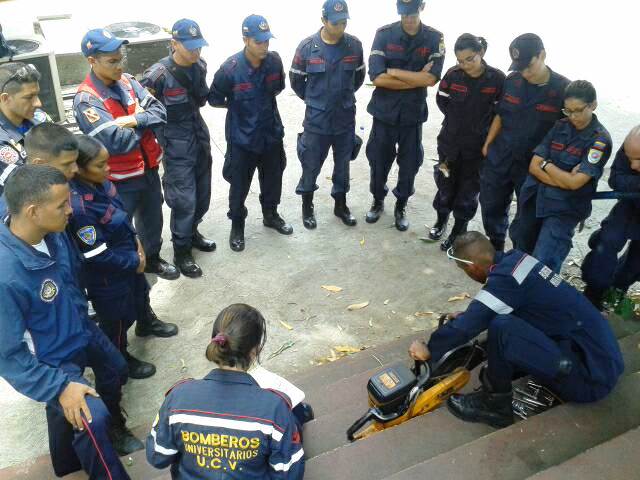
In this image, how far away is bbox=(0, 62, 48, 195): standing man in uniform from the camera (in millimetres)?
3723

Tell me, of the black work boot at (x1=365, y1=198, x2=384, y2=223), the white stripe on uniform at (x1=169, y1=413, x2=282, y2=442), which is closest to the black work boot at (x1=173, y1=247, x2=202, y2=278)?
the black work boot at (x1=365, y1=198, x2=384, y2=223)

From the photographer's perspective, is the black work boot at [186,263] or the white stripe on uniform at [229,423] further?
the black work boot at [186,263]

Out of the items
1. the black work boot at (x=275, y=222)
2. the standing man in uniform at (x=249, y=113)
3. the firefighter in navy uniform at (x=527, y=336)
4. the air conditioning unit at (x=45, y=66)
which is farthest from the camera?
the air conditioning unit at (x=45, y=66)

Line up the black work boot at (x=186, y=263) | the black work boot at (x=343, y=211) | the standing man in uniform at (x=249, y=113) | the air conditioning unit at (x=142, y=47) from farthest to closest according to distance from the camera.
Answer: the air conditioning unit at (x=142, y=47) < the black work boot at (x=343, y=211) < the black work boot at (x=186, y=263) < the standing man in uniform at (x=249, y=113)

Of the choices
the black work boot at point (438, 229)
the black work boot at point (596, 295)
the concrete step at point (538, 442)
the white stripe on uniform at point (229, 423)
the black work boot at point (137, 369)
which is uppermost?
the white stripe on uniform at point (229, 423)

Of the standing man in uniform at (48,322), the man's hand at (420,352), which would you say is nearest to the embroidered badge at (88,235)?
the standing man in uniform at (48,322)

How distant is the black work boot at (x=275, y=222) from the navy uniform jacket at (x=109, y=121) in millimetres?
1825

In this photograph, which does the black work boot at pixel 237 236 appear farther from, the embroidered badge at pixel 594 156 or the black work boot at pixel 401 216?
the embroidered badge at pixel 594 156

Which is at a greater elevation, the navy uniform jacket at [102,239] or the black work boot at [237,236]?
the navy uniform jacket at [102,239]

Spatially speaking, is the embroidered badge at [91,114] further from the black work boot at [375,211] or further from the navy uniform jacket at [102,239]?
the black work boot at [375,211]

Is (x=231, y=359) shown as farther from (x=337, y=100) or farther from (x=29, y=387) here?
(x=337, y=100)

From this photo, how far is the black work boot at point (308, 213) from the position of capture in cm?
611

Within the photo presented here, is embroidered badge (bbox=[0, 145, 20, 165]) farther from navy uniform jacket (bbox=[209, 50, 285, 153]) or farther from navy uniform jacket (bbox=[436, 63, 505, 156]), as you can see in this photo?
navy uniform jacket (bbox=[436, 63, 505, 156])

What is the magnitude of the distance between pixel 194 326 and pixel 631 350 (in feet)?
10.7
